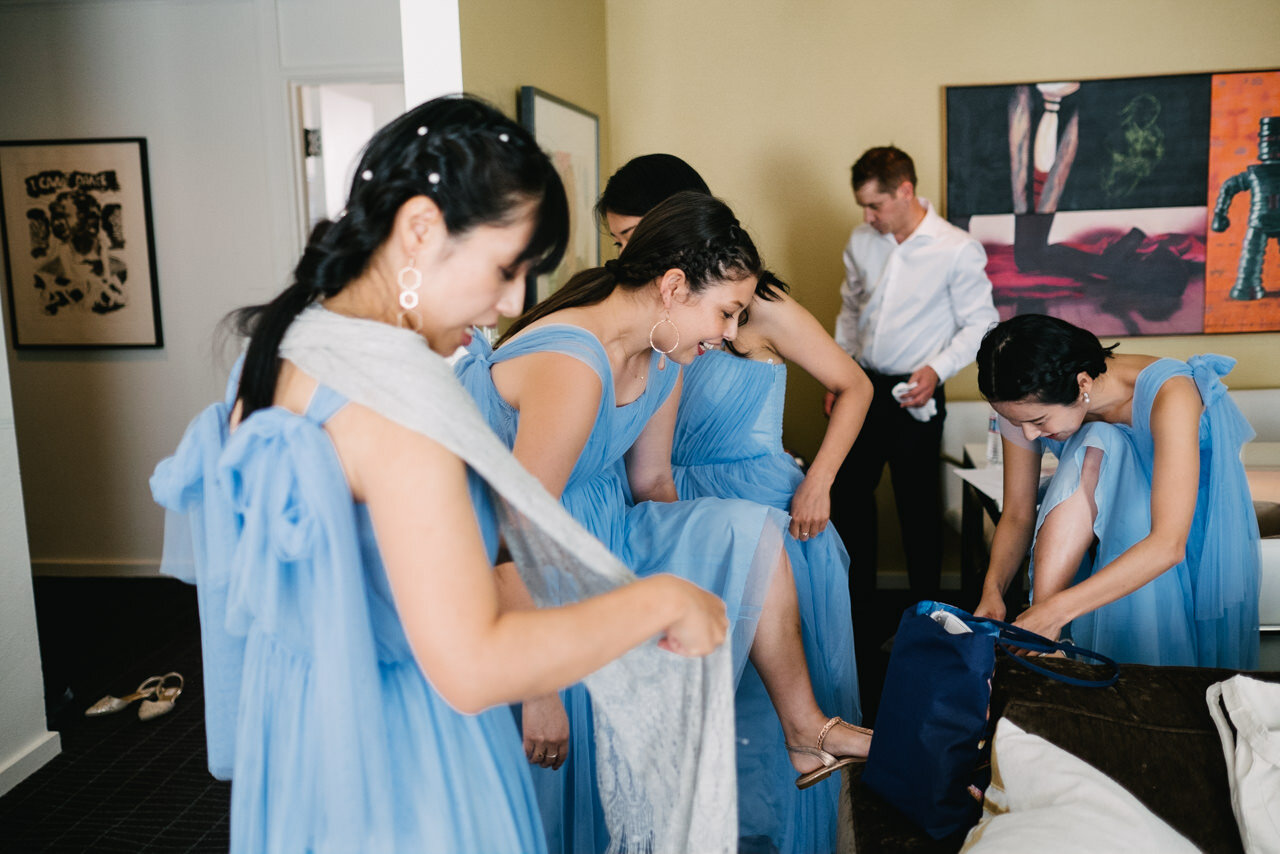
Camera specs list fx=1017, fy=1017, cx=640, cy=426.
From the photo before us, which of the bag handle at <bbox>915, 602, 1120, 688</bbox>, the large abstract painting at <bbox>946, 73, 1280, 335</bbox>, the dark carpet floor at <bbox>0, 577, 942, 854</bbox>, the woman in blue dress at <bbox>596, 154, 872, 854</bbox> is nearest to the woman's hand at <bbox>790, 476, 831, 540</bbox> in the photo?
the woman in blue dress at <bbox>596, 154, 872, 854</bbox>

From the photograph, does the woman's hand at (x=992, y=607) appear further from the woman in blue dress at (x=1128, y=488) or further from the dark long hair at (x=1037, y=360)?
the dark long hair at (x=1037, y=360)

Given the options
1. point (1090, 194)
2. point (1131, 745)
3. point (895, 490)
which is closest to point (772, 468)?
point (1131, 745)

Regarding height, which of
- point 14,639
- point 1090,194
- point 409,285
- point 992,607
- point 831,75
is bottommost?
point 14,639

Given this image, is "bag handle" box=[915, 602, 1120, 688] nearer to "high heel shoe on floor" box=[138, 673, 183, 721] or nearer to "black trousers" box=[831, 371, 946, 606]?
"black trousers" box=[831, 371, 946, 606]

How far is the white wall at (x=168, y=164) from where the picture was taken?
4.20m

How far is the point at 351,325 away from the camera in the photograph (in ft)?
3.37

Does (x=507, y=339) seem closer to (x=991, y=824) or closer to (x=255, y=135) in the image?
(x=991, y=824)

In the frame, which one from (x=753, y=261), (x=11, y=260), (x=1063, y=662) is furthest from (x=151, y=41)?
(x=1063, y=662)

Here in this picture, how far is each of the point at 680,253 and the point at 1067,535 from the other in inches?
43.0

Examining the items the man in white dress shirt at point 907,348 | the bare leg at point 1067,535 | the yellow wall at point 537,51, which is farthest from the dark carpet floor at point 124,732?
the yellow wall at point 537,51

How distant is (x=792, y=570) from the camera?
6.68 ft

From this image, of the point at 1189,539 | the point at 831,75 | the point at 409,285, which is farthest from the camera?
the point at 831,75

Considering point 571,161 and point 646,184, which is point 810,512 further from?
point 571,161

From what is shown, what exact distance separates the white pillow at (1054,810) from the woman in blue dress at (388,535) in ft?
1.53
